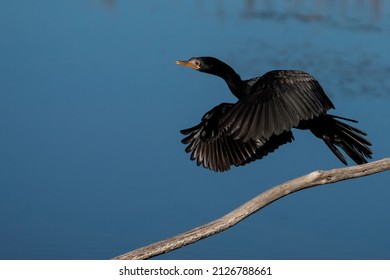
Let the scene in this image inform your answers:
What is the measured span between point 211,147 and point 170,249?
1.11m

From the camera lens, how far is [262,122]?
4.53m

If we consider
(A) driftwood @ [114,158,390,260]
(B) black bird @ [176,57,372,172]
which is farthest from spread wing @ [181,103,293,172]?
(A) driftwood @ [114,158,390,260]

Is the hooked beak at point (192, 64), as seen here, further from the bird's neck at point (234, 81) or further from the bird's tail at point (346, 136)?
the bird's tail at point (346, 136)

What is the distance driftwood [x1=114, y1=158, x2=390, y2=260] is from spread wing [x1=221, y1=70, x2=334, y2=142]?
276 millimetres

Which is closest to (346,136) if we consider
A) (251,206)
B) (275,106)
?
(275,106)

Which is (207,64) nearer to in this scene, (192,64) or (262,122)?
(192,64)

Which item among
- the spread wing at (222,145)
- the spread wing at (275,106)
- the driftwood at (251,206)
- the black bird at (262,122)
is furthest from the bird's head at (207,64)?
the driftwood at (251,206)

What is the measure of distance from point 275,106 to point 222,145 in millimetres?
603

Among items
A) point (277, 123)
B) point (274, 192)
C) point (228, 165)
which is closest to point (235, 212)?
point (274, 192)

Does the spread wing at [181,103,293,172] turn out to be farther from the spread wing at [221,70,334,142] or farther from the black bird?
the spread wing at [221,70,334,142]

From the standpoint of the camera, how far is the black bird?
4.59m
